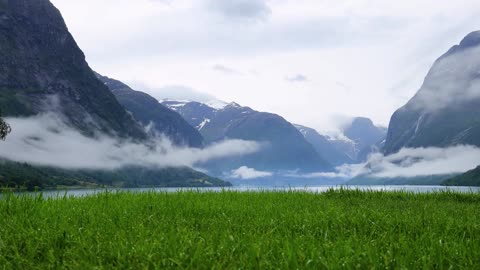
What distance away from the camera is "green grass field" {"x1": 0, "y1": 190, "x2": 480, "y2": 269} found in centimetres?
520

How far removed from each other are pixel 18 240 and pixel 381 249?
546 cm

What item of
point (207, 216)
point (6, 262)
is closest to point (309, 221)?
point (207, 216)

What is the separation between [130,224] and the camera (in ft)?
26.5

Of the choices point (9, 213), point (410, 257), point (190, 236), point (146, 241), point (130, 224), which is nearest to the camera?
point (410, 257)

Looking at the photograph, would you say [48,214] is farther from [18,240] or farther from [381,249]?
[381,249]

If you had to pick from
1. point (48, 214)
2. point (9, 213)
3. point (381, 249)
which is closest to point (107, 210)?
point (48, 214)

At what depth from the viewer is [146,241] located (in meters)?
5.88

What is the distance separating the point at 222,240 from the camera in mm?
6398

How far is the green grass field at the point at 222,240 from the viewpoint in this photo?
5195mm

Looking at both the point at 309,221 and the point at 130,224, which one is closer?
the point at 130,224

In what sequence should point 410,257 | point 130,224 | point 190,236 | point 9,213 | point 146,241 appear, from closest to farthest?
1. point 410,257
2. point 146,241
3. point 190,236
4. point 130,224
5. point 9,213

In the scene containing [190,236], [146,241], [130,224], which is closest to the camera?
[146,241]

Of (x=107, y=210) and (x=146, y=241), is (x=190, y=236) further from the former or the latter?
(x=107, y=210)

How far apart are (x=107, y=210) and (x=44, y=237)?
3.36m
